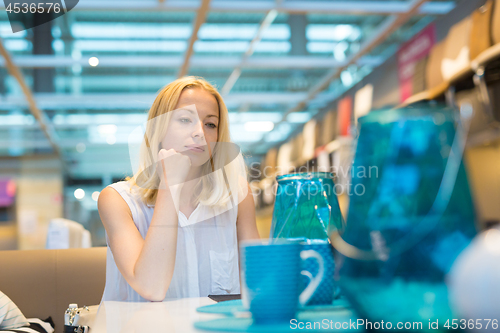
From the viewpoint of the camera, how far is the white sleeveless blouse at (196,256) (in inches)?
38.2

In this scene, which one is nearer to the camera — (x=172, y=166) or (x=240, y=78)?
(x=172, y=166)

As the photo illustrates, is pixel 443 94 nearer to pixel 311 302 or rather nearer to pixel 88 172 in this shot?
pixel 88 172

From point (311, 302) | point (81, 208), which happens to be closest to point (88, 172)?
point (81, 208)

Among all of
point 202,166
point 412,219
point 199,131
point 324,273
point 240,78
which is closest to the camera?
point 412,219

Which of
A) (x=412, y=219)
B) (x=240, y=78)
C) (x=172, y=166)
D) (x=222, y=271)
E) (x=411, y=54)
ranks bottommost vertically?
(x=222, y=271)

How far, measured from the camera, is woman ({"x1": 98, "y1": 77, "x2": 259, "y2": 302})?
0.90 meters

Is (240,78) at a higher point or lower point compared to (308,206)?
higher

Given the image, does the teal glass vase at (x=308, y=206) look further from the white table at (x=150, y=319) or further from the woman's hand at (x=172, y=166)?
the woman's hand at (x=172, y=166)

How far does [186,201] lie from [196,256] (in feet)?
0.49

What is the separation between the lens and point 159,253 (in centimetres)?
77

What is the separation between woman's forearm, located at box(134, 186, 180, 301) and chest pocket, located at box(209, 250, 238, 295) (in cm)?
22

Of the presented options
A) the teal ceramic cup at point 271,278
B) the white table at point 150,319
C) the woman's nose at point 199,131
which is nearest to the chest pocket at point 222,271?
the woman's nose at point 199,131

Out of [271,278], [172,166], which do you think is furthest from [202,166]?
[271,278]

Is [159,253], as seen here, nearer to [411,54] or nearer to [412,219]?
[412,219]
